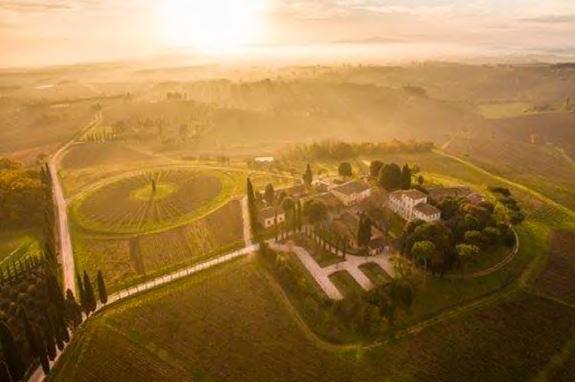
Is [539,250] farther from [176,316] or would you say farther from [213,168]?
[213,168]

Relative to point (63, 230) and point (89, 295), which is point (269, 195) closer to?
point (63, 230)

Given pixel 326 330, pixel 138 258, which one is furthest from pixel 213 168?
pixel 326 330

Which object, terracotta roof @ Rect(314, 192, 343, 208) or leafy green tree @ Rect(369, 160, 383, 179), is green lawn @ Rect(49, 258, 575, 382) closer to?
terracotta roof @ Rect(314, 192, 343, 208)

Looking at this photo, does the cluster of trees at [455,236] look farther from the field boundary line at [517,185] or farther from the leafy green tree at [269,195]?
the leafy green tree at [269,195]

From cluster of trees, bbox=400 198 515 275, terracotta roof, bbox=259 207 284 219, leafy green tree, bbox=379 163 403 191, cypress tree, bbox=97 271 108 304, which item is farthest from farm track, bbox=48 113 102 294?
leafy green tree, bbox=379 163 403 191

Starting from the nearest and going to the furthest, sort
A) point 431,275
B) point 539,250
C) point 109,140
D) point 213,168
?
point 431,275
point 539,250
point 213,168
point 109,140

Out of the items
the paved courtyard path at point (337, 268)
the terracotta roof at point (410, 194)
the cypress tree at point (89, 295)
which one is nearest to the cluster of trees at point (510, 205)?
the terracotta roof at point (410, 194)

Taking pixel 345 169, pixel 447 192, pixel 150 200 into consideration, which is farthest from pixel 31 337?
pixel 447 192
